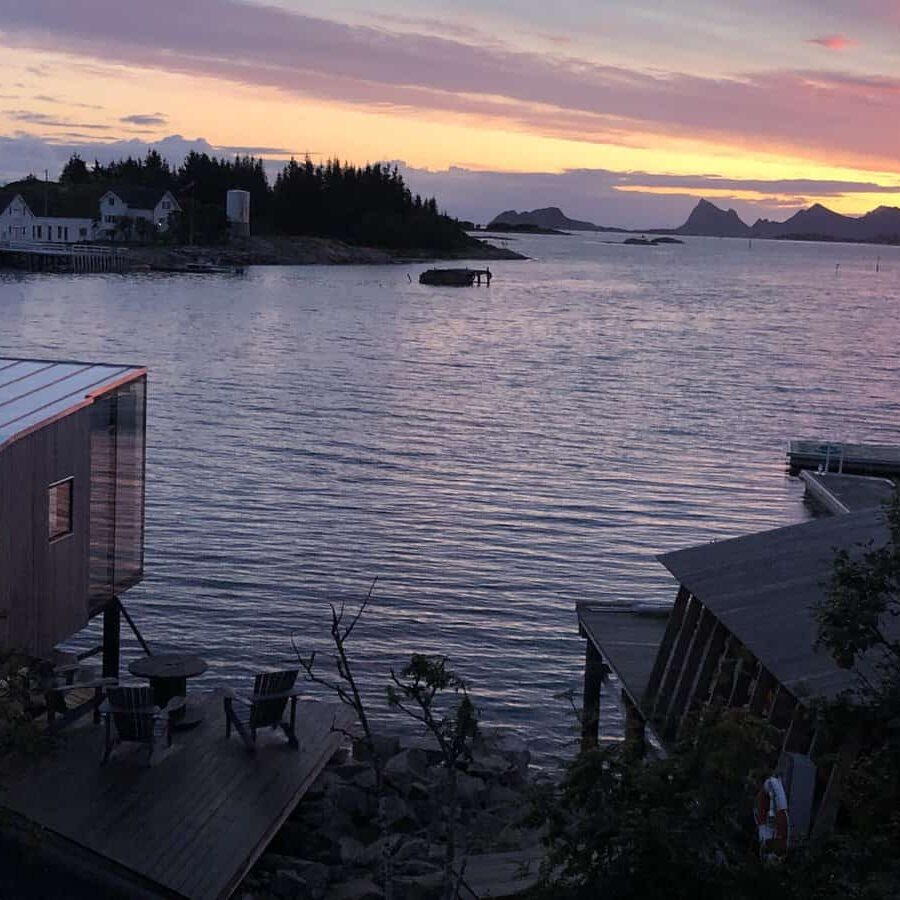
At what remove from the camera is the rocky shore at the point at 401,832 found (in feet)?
41.1

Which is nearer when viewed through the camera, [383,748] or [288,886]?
[288,886]

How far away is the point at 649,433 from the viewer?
1908 inches

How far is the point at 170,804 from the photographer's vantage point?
12.3 meters

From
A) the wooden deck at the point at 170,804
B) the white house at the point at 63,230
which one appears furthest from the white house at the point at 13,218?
the wooden deck at the point at 170,804

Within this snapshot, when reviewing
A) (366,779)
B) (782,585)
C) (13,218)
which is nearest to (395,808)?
(366,779)

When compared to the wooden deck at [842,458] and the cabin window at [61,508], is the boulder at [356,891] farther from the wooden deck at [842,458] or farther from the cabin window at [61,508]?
the wooden deck at [842,458]

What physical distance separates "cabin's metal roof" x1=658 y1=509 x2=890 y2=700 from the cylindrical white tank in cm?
16679

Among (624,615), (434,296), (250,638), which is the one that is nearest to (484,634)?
(250,638)

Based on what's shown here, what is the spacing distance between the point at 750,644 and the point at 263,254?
168m

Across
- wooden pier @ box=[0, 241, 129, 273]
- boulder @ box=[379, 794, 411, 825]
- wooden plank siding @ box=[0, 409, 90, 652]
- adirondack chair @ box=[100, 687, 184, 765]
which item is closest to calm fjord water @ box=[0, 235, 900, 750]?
boulder @ box=[379, 794, 411, 825]

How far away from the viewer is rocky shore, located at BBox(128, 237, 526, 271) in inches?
5891

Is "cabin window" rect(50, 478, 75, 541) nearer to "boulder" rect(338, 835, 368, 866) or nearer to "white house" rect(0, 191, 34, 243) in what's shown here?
"boulder" rect(338, 835, 368, 866)

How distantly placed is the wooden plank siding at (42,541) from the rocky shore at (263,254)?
13270 cm

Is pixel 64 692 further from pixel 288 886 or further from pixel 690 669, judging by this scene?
pixel 690 669
